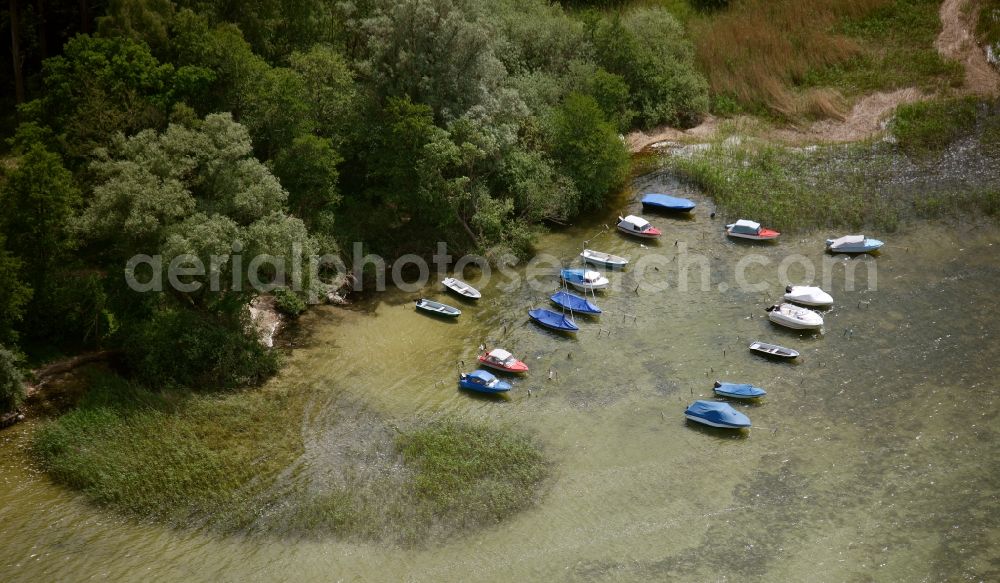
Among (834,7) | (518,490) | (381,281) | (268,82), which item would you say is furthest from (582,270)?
(834,7)

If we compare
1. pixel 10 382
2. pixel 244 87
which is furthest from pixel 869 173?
pixel 10 382

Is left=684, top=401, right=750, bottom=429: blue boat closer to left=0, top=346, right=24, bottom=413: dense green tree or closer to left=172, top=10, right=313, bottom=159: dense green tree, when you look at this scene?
left=172, top=10, right=313, bottom=159: dense green tree

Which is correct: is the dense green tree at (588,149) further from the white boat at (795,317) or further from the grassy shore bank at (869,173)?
the white boat at (795,317)

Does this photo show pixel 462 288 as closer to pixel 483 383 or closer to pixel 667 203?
pixel 483 383

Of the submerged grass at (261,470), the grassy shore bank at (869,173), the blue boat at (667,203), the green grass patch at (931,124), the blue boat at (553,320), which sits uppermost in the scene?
the green grass patch at (931,124)

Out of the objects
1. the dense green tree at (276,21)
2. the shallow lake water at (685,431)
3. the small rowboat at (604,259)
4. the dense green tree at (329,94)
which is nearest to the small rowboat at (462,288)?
the shallow lake water at (685,431)

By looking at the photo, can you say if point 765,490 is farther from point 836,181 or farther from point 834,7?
point 834,7

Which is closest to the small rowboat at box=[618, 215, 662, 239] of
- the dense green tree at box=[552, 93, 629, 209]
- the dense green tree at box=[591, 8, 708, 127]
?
the dense green tree at box=[552, 93, 629, 209]

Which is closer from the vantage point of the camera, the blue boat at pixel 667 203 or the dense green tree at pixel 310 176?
the dense green tree at pixel 310 176
